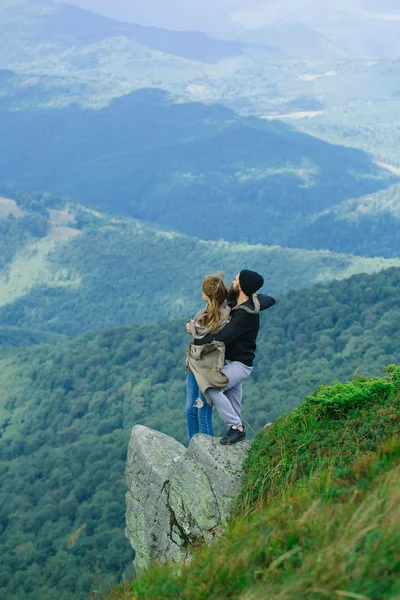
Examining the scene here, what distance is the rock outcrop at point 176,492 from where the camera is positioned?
1124 cm

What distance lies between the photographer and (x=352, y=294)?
85.1 meters

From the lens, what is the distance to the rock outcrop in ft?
36.9

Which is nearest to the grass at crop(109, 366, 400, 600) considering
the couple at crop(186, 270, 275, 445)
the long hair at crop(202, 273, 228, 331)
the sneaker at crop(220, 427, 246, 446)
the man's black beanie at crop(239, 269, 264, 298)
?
the sneaker at crop(220, 427, 246, 446)

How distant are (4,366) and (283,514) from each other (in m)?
123

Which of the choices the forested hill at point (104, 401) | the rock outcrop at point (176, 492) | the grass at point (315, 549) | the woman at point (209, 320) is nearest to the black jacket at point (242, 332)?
the woman at point (209, 320)

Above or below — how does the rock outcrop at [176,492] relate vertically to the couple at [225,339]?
below

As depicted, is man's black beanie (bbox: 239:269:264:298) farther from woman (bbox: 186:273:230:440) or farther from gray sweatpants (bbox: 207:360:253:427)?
gray sweatpants (bbox: 207:360:253:427)

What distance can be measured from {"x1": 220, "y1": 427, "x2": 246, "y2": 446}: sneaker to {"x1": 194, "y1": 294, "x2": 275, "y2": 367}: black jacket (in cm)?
120

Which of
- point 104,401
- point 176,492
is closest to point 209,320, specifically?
point 176,492

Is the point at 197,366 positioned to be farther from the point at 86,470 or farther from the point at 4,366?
the point at 4,366

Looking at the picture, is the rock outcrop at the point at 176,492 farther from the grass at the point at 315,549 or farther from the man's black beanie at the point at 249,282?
→ the man's black beanie at the point at 249,282

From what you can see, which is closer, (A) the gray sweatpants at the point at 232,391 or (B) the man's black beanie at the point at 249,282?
(B) the man's black beanie at the point at 249,282

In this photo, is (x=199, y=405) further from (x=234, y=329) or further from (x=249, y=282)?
(x=249, y=282)

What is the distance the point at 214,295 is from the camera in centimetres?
1147
